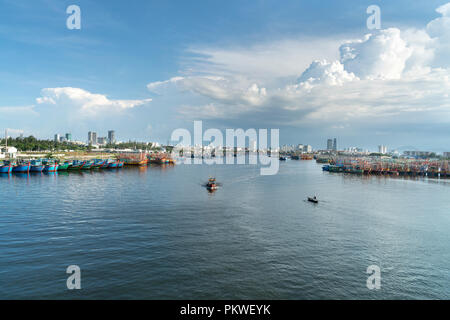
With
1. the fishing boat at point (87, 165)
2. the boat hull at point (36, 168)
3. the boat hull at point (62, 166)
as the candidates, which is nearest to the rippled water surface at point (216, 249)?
the boat hull at point (36, 168)

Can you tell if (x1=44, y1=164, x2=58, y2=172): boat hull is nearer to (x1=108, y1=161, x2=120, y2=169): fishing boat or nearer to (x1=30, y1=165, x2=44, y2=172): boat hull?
(x1=30, y1=165, x2=44, y2=172): boat hull

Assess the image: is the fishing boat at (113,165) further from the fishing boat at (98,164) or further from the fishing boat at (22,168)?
the fishing boat at (22,168)

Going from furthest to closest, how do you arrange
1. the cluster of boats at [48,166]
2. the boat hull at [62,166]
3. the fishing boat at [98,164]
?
the fishing boat at [98,164]
the boat hull at [62,166]
the cluster of boats at [48,166]

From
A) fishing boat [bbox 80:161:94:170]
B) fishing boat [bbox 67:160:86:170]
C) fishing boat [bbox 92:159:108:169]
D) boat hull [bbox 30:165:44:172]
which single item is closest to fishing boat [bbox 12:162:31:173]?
boat hull [bbox 30:165:44:172]

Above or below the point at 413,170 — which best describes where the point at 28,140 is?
above
